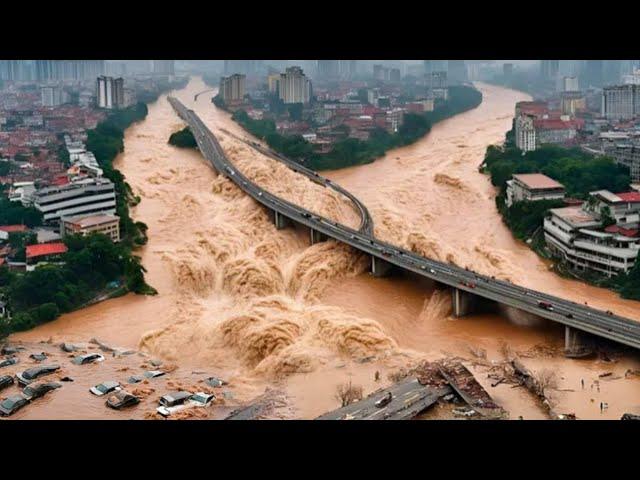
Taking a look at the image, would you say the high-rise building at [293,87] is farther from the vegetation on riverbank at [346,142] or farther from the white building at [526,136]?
the white building at [526,136]

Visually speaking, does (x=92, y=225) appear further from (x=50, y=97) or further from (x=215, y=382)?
(x=50, y=97)

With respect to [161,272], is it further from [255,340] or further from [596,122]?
[596,122]

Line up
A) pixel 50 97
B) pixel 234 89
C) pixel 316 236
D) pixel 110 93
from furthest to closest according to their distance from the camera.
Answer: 1. pixel 234 89
2. pixel 50 97
3. pixel 110 93
4. pixel 316 236

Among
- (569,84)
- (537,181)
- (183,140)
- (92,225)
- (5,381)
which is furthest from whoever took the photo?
(569,84)

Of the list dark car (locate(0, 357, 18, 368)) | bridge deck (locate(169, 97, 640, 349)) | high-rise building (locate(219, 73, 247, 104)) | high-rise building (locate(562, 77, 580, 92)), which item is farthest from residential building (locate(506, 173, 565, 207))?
high-rise building (locate(562, 77, 580, 92))

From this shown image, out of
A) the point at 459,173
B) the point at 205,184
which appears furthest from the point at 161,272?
the point at 459,173

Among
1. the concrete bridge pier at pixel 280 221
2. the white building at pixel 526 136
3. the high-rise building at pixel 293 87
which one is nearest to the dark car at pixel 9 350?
the concrete bridge pier at pixel 280 221

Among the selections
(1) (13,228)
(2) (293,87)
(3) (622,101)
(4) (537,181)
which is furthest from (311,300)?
(2) (293,87)
